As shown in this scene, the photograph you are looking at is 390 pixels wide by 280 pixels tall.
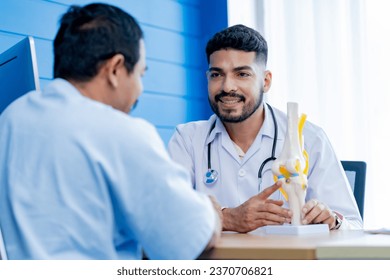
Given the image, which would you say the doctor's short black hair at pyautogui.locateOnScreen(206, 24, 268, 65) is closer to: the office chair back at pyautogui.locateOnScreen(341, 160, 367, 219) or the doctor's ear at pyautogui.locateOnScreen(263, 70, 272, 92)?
the doctor's ear at pyautogui.locateOnScreen(263, 70, 272, 92)

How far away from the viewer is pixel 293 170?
170cm

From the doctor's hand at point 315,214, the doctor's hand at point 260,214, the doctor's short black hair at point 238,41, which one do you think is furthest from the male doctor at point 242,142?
the doctor's hand at point 260,214

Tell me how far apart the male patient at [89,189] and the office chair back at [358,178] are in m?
1.35

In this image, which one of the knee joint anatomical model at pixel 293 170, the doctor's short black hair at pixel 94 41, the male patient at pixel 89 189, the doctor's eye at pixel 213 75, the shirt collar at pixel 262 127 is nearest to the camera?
the male patient at pixel 89 189

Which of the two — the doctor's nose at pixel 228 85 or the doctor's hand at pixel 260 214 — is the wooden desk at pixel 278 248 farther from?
the doctor's nose at pixel 228 85

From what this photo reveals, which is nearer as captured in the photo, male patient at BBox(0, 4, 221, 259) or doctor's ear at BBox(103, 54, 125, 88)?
male patient at BBox(0, 4, 221, 259)

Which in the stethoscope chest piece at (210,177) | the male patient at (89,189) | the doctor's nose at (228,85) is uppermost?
the doctor's nose at (228,85)

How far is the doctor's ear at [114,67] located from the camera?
1281mm

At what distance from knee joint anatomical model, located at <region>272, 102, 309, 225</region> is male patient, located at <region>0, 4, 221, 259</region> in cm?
52

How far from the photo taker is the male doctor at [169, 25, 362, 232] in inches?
87.4

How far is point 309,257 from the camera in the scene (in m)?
1.22

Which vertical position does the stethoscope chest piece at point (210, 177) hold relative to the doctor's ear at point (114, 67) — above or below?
below

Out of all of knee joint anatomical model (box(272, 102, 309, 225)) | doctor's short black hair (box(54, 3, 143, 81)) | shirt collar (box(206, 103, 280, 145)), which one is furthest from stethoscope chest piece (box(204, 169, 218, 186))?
doctor's short black hair (box(54, 3, 143, 81))

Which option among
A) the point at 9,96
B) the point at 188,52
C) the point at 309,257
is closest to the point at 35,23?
the point at 188,52
